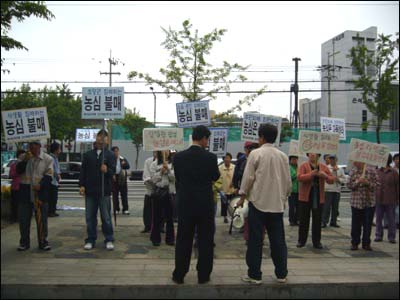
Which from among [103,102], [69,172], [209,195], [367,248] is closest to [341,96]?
[69,172]

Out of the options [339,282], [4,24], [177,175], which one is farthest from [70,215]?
[339,282]

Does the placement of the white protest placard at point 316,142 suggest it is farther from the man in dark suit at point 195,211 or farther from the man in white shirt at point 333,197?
the man in dark suit at point 195,211

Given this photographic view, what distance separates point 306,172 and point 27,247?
4.86m

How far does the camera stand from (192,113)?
31.3 feet

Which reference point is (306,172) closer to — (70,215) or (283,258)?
(283,258)

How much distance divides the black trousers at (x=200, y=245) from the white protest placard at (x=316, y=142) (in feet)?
10.5

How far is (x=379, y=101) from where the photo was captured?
16297 mm

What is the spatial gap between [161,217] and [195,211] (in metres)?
2.70

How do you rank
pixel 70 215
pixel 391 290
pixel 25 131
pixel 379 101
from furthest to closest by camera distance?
pixel 379 101 < pixel 70 215 < pixel 25 131 < pixel 391 290

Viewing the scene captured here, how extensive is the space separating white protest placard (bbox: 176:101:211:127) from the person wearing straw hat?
311 cm

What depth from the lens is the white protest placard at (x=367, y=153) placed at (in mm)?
7797

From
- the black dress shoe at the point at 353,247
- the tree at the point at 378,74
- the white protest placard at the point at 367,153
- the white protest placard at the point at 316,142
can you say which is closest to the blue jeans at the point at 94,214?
the white protest placard at the point at 316,142

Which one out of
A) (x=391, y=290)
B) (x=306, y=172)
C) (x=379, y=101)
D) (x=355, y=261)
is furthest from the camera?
(x=379, y=101)

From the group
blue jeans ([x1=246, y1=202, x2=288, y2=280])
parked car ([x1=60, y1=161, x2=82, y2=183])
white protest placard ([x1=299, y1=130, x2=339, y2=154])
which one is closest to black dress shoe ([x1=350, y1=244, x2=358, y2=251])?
white protest placard ([x1=299, y1=130, x2=339, y2=154])
